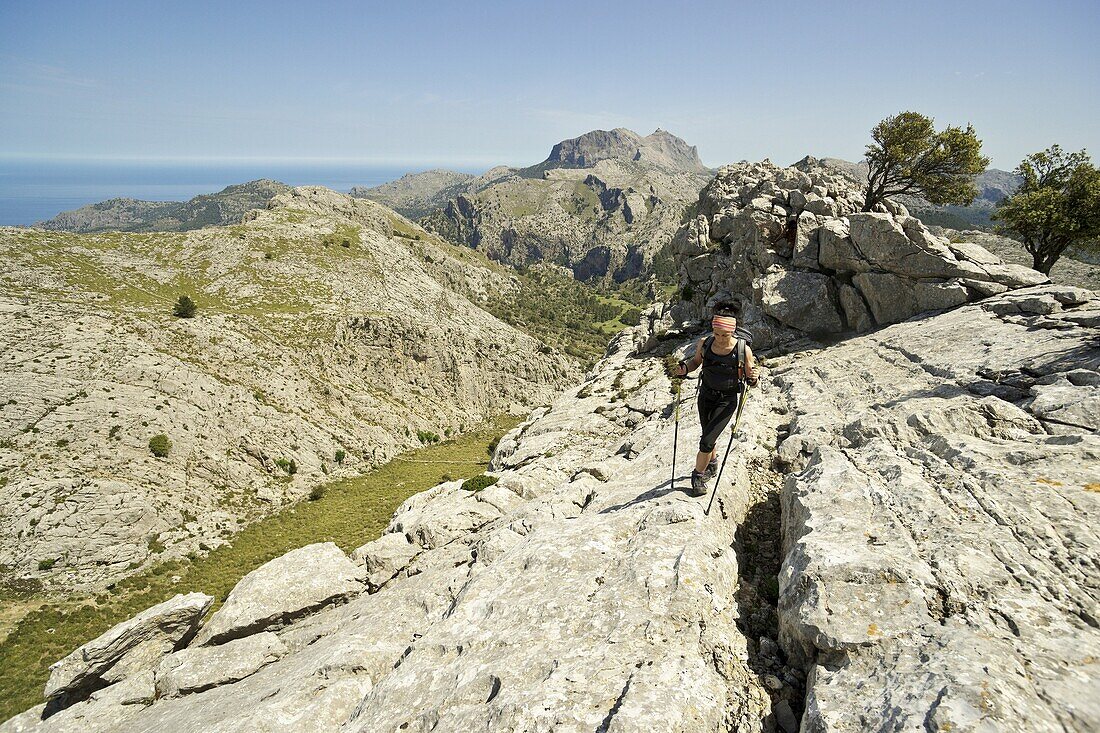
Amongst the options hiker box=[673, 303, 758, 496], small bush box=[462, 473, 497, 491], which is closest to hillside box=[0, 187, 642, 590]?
small bush box=[462, 473, 497, 491]

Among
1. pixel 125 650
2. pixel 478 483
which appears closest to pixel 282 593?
pixel 125 650

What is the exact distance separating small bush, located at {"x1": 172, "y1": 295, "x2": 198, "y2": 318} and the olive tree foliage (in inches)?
3396

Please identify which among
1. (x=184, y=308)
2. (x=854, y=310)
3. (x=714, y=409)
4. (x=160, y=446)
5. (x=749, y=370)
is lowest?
(x=160, y=446)

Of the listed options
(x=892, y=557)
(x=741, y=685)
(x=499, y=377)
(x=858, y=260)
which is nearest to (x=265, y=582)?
(x=741, y=685)

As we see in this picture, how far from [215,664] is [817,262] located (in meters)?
47.5

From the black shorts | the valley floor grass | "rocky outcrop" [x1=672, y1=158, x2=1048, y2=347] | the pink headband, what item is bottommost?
the valley floor grass

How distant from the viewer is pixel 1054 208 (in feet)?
111

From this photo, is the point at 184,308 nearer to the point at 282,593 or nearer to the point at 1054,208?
the point at 282,593

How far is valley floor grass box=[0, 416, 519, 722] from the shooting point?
2747cm

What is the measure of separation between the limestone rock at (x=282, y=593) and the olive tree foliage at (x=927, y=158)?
5800 centimetres

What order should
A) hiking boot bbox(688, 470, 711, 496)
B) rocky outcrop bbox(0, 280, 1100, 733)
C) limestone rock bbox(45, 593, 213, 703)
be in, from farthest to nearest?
limestone rock bbox(45, 593, 213, 703), hiking boot bbox(688, 470, 711, 496), rocky outcrop bbox(0, 280, 1100, 733)

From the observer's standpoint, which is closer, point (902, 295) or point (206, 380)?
point (902, 295)

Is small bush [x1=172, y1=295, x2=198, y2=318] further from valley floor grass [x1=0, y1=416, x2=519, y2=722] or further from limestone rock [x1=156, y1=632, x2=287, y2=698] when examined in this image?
limestone rock [x1=156, y1=632, x2=287, y2=698]

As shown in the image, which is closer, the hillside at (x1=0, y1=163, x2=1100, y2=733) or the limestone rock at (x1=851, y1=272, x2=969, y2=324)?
the hillside at (x1=0, y1=163, x2=1100, y2=733)
